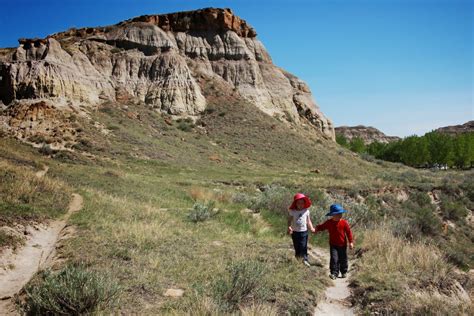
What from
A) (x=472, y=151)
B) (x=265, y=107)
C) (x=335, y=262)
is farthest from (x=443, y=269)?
(x=472, y=151)

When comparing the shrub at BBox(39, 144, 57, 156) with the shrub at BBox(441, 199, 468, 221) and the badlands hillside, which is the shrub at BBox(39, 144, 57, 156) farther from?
the shrub at BBox(441, 199, 468, 221)

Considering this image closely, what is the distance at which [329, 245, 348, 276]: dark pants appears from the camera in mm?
7570

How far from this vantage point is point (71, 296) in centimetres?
479

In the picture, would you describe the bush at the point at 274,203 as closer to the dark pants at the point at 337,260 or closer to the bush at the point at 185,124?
the dark pants at the point at 337,260

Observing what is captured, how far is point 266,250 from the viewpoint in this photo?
27.7ft

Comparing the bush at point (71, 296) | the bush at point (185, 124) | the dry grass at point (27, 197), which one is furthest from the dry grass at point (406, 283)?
the bush at point (185, 124)

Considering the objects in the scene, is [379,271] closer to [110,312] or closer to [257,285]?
[257,285]

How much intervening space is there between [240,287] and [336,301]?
198 cm

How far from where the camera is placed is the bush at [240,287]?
5.44 meters

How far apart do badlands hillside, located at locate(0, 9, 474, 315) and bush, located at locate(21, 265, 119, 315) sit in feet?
0.07

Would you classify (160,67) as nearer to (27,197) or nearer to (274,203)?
(274,203)

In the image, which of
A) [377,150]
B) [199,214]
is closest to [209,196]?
[199,214]

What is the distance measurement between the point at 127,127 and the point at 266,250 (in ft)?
98.0

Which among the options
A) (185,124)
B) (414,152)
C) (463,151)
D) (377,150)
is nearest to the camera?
(185,124)
